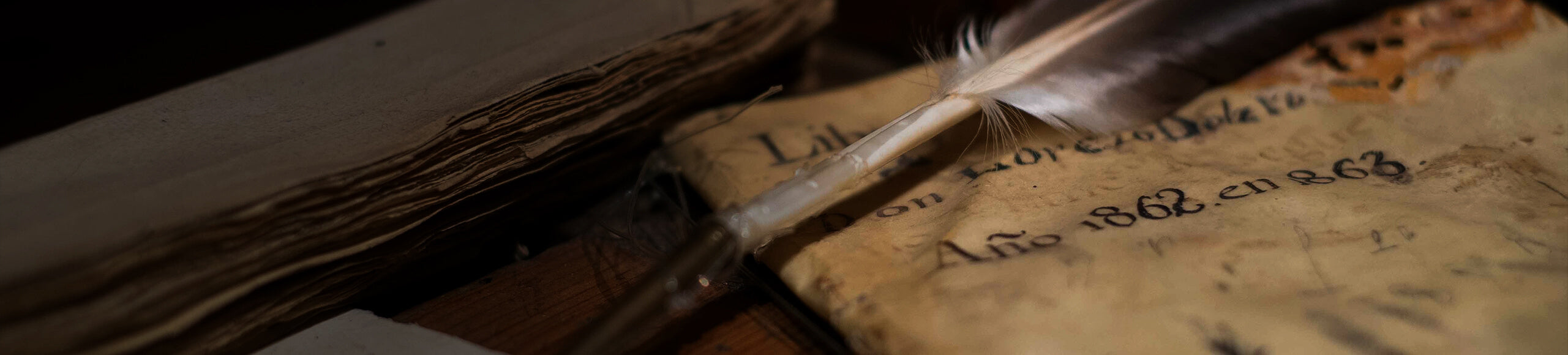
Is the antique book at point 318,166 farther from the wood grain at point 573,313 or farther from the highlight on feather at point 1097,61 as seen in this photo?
the highlight on feather at point 1097,61

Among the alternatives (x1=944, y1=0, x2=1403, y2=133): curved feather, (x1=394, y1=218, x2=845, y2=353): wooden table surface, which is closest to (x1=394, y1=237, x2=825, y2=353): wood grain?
(x1=394, y1=218, x2=845, y2=353): wooden table surface

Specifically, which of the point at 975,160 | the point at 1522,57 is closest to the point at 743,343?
the point at 975,160

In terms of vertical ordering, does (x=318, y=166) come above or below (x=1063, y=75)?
above

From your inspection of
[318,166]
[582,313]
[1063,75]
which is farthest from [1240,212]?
[318,166]

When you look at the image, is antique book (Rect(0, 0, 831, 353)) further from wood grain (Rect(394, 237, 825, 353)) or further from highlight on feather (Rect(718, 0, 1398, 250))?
highlight on feather (Rect(718, 0, 1398, 250))

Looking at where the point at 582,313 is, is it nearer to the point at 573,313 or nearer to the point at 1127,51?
the point at 573,313

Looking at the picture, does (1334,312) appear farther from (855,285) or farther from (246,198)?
(246,198)

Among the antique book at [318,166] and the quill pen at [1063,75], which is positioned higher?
the antique book at [318,166]

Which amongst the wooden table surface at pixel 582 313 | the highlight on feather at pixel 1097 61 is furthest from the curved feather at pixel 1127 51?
the wooden table surface at pixel 582 313
